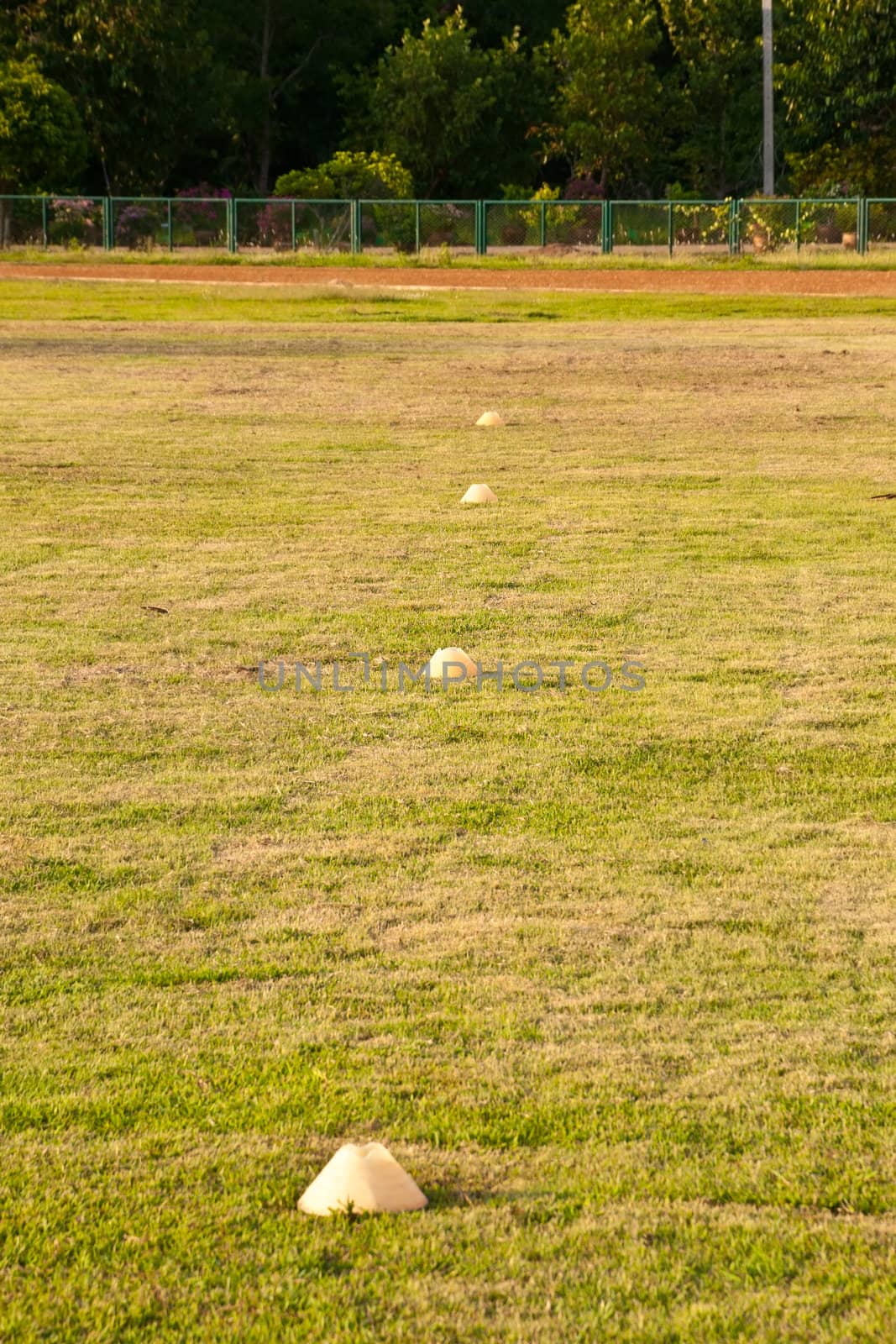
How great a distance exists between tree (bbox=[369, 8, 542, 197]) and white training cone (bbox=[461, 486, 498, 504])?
49147 millimetres

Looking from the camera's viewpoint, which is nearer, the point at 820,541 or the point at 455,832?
the point at 455,832

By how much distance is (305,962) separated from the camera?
3.99 meters

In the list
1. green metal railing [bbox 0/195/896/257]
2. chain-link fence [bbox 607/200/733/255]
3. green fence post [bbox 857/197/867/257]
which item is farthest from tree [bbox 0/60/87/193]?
green fence post [bbox 857/197/867/257]

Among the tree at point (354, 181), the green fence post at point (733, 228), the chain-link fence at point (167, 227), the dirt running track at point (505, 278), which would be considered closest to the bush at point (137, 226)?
the chain-link fence at point (167, 227)

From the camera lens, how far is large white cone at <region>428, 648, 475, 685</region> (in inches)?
254

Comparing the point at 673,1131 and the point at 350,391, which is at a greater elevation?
the point at 350,391

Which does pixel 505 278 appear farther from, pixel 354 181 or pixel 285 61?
pixel 285 61

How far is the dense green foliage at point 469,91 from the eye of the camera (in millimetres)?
49875

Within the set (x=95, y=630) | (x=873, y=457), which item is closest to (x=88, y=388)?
(x=873, y=457)

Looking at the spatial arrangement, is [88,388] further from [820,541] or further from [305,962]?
[305,962]

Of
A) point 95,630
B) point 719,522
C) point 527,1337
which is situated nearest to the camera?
point 527,1337

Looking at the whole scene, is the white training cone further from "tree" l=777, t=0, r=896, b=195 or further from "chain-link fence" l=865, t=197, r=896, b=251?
"tree" l=777, t=0, r=896, b=195

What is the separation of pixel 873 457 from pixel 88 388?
8027 millimetres

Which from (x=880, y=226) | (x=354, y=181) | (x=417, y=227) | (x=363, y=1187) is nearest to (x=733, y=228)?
(x=880, y=226)
